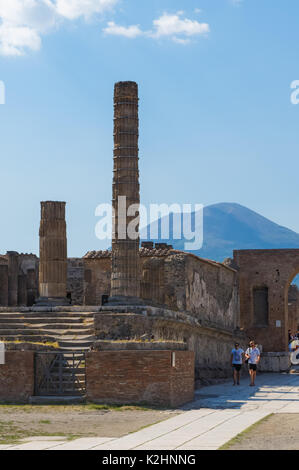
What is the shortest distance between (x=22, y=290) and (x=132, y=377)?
20.9m

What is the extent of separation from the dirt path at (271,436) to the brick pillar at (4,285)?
72.3 ft

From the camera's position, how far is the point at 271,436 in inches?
429

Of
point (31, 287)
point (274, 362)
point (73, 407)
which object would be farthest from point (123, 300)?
point (274, 362)

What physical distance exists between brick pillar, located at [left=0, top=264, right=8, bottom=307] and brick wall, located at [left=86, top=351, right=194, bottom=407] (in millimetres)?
19257

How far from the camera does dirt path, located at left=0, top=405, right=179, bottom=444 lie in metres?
11.1

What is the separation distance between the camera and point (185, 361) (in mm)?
16047

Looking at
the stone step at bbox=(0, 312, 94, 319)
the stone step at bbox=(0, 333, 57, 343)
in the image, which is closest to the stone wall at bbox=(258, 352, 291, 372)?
the stone step at bbox=(0, 312, 94, 319)

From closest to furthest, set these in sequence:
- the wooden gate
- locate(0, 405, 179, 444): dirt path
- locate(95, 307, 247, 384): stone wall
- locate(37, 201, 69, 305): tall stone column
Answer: locate(0, 405, 179, 444): dirt path < the wooden gate < locate(95, 307, 247, 384): stone wall < locate(37, 201, 69, 305): tall stone column

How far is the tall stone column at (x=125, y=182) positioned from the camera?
2320 cm

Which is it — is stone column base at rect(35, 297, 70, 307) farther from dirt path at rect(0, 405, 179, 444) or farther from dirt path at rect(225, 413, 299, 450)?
dirt path at rect(225, 413, 299, 450)

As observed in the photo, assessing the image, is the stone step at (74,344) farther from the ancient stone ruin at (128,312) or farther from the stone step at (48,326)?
the stone step at (48,326)

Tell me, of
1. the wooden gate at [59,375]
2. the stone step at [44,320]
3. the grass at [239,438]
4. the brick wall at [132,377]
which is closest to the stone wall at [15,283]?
the stone step at [44,320]
